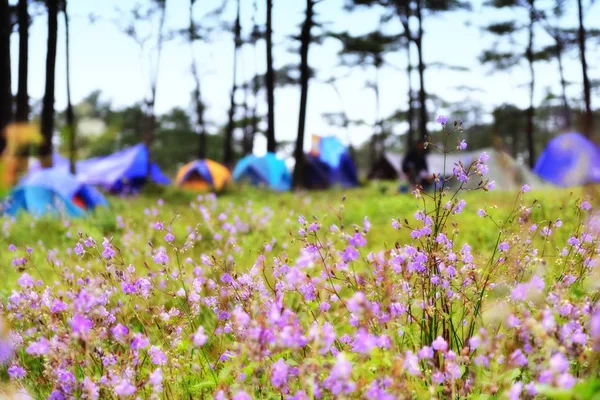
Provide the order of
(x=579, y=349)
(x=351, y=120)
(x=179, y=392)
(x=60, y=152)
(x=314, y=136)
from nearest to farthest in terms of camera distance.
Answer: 1. (x=60, y=152)
2. (x=579, y=349)
3. (x=179, y=392)
4. (x=314, y=136)
5. (x=351, y=120)

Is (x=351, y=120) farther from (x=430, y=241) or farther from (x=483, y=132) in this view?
(x=430, y=241)

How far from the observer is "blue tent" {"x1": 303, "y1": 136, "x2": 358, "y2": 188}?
75.3ft

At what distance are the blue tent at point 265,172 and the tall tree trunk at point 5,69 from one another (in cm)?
1153

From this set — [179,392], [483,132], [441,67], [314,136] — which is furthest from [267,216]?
[483,132]

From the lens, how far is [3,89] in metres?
9.54

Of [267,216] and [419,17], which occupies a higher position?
[419,17]

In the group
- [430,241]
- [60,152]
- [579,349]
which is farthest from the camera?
[430,241]

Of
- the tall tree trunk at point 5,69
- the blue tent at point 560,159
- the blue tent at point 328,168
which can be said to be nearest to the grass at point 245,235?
the tall tree trunk at point 5,69

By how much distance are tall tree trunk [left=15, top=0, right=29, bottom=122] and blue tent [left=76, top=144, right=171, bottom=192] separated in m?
10.3

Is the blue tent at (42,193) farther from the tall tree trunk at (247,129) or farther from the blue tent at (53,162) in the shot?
the tall tree trunk at (247,129)

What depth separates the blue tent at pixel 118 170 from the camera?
20.9 metres

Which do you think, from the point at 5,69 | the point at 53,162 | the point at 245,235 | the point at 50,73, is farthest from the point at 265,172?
the point at 53,162

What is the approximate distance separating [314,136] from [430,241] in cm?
2229

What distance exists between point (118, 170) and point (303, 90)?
8790 mm
